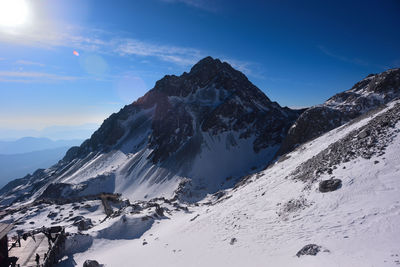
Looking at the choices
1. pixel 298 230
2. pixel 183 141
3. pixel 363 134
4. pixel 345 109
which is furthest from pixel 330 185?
pixel 183 141

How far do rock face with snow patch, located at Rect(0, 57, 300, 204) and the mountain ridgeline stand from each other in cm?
42

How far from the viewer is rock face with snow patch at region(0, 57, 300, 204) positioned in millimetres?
82438

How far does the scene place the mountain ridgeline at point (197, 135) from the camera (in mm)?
62750

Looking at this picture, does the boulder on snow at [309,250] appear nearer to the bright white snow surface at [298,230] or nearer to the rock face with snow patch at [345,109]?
the bright white snow surface at [298,230]

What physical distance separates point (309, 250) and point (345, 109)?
62175 mm

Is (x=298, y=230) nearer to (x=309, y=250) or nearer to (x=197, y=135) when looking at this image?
(x=309, y=250)

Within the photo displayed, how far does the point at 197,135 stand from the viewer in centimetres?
9888

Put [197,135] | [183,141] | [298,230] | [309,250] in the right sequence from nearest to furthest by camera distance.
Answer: [309,250]
[298,230]
[197,135]
[183,141]

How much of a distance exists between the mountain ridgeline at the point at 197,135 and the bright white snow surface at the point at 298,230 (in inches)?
1773

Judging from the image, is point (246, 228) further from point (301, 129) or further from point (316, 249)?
point (301, 129)

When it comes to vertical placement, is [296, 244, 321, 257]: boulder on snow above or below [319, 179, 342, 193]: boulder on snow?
below

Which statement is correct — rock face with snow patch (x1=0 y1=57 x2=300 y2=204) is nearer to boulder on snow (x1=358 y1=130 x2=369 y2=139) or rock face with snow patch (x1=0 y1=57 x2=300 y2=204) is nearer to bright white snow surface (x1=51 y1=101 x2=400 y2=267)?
bright white snow surface (x1=51 y1=101 x2=400 y2=267)

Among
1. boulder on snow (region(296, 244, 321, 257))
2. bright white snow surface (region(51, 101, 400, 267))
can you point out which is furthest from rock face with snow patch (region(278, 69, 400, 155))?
boulder on snow (region(296, 244, 321, 257))

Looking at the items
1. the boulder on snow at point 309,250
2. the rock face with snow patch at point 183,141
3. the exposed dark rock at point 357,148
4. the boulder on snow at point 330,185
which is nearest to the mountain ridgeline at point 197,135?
the rock face with snow patch at point 183,141
